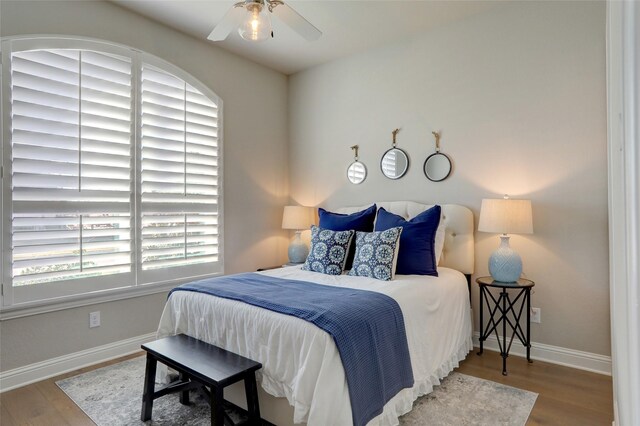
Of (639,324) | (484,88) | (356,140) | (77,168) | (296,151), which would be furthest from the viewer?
(296,151)

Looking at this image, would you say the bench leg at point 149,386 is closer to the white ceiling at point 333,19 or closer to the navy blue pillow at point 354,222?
the navy blue pillow at point 354,222

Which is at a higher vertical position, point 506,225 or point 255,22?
point 255,22

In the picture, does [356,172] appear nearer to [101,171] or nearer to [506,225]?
[506,225]

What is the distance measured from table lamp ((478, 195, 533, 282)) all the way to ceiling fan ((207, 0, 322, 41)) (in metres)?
1.86

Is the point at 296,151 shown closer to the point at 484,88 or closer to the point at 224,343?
the point at 484,88

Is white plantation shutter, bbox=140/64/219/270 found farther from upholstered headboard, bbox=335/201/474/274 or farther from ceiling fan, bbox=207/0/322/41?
upholstered headboard, bbox=335/201/474/274

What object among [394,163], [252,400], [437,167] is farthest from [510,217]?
[252,400]

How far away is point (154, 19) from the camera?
3.41 metres

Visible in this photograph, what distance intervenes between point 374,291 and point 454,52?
2.45m

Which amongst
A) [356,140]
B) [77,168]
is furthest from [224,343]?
[356,140]

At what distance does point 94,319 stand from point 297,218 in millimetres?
2181

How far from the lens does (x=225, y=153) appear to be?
407 centimetres

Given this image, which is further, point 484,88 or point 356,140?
point 356,140

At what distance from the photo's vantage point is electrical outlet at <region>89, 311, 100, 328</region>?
3.03 meters
